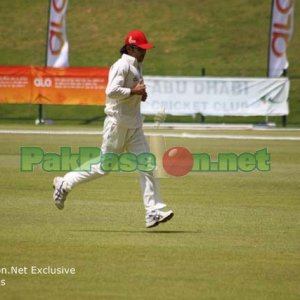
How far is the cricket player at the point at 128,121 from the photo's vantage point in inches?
417

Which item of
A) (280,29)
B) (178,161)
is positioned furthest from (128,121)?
(280,29)

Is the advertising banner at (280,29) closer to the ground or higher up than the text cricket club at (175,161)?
higher up

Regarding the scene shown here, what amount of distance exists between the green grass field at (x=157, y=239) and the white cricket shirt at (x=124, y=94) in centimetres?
117

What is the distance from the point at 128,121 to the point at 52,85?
2316cm

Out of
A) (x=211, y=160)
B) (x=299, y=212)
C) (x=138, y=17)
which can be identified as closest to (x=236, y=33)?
(x=138, y=17)

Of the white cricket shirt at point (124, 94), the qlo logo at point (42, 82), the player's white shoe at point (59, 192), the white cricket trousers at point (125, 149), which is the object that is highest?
the white cricket shirt at point (124, 94)

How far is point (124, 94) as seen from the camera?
10484mm

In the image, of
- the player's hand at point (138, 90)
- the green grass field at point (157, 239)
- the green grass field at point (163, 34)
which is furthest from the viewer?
the green grass field at point (163, 34)

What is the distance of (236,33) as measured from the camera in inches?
1805

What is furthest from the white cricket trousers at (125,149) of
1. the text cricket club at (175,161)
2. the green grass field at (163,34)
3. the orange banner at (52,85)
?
the green grass field at (163,34)

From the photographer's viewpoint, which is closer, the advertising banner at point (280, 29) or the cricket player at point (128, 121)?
the cricket player at point (128, 121)

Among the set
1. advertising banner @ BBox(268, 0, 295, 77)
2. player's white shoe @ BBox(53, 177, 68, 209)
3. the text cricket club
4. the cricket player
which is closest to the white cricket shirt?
the cricket player

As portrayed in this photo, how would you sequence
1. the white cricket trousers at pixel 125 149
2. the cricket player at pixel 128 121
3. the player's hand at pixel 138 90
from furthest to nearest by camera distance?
the white cricket trousers at pixel 125 149 → the cricket player at pixel 128 121 → the player's hand at pixel 138 90

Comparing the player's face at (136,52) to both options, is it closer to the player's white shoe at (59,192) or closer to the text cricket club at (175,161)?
the player's white shoe at (59,192)
